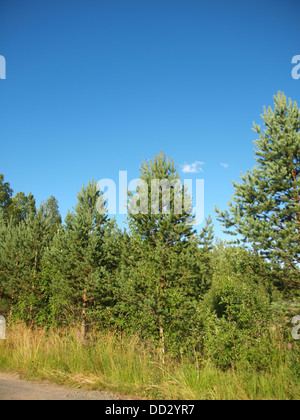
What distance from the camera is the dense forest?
5922 millimetres

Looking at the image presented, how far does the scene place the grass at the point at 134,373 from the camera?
13.2 feet

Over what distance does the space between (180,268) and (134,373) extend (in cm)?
519

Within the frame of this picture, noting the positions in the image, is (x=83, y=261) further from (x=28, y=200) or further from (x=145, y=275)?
(x=28, y=200)

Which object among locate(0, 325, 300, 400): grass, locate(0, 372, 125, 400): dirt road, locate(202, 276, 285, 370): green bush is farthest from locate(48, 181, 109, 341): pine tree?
locate(202, 276, 285, 370): green bush

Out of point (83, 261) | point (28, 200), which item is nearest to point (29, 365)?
point (83, 261)

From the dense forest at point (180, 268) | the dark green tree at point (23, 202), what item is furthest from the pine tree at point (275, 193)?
the dark green tree at point (23, 202)

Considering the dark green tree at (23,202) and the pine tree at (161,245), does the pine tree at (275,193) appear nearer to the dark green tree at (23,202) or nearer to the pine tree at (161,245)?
the pine tree at (161,245)

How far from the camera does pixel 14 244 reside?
1705cm

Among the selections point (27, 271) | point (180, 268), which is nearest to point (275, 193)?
point (180, 268)

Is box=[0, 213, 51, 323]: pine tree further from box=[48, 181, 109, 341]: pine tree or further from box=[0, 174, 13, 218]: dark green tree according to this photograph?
box=[0, 174, 13, 218]: dark green tree

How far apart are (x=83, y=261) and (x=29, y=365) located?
25.3 feet

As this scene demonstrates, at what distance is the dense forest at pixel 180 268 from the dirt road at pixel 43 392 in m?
2.32

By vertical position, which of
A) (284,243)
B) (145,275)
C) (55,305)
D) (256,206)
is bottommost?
(55,305)

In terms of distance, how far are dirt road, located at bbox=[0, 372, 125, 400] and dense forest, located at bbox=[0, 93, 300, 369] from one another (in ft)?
7.62
